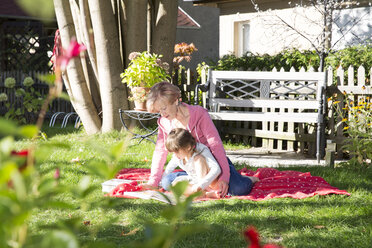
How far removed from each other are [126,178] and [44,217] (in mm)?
1483

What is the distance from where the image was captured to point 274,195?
14.9 ft

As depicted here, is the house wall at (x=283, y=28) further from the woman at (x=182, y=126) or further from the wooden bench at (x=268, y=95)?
the woman at (x=182, y=126)

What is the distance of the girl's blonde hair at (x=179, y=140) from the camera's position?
4.24m

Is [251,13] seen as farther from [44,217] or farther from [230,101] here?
[44,217]

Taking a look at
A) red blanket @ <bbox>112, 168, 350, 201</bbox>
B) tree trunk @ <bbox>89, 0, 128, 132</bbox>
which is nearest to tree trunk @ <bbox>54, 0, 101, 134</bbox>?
tree trunk @ <bbox>89, 0, 128, 132</bbox>

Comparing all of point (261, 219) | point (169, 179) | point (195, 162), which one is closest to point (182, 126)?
point (195, 162)

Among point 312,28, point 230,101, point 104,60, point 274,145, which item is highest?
point 312,28

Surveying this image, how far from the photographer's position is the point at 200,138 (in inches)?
184

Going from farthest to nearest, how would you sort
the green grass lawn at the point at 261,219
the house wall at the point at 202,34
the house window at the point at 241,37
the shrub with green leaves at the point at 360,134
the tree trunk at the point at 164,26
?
1. the house wall at the point at 202,34
2. the house window at the point at 241,37
3. the tree trunk at the point at 164,26
4. the shrub with green leaves at the point at 360,134
5. the green grass lawn at the point at 261,219

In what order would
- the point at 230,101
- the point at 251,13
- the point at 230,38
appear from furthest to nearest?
the point at 230,38, the point at 251,13, the point at 230,101

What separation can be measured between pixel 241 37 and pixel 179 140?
1148 centimetres

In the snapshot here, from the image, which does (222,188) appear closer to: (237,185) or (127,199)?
(237,185)

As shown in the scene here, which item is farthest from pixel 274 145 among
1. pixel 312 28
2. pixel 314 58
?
pixel 312 28

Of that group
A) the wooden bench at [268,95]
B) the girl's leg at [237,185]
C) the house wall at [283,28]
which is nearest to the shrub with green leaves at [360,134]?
the wooden bench at [268,95]
